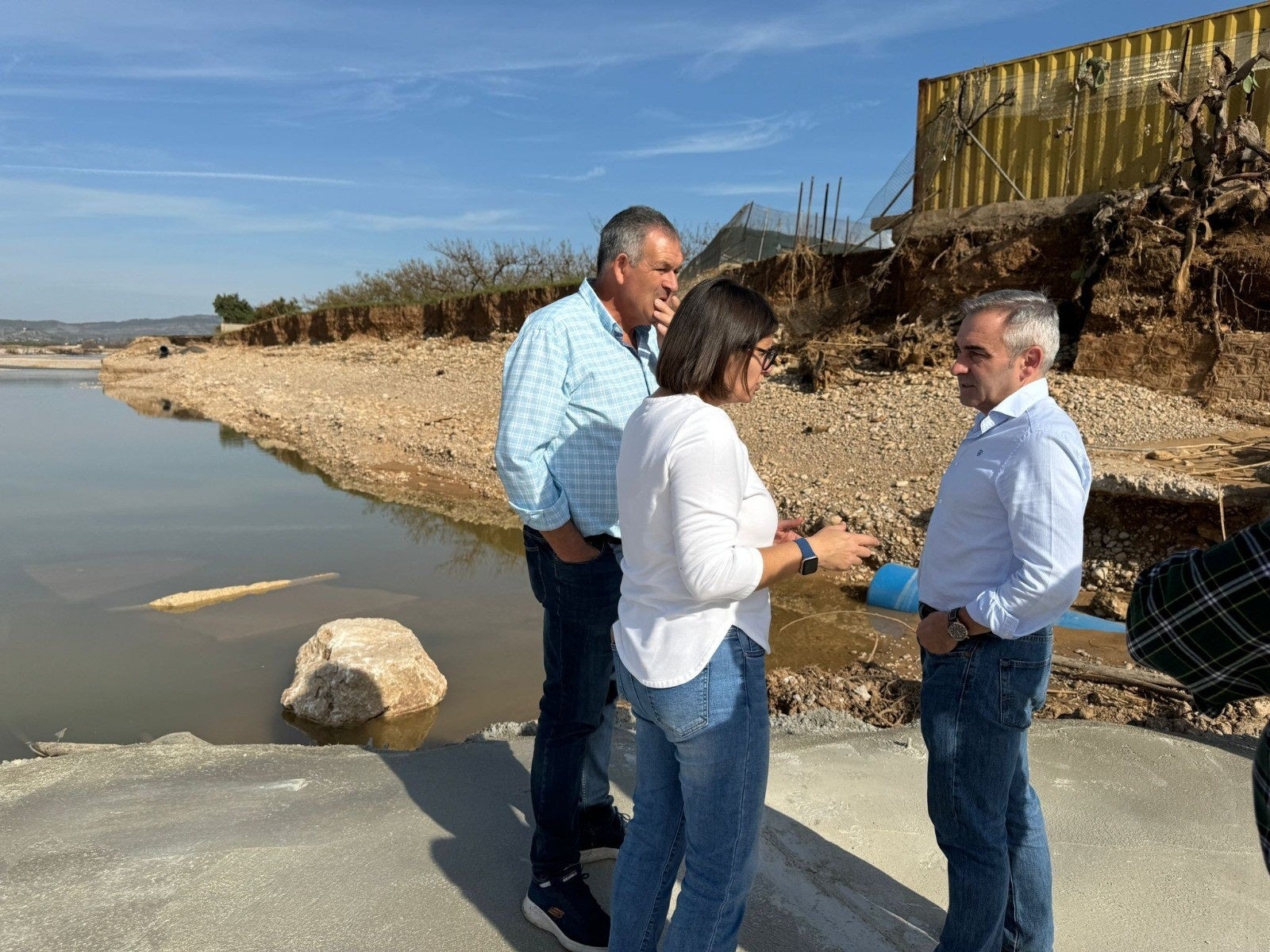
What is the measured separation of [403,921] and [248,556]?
7260 mm

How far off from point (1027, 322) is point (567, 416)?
3.93 ft

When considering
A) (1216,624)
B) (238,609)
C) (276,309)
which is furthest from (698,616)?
(276,309)

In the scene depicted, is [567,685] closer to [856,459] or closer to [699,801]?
[699,801]

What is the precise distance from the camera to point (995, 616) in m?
1.99

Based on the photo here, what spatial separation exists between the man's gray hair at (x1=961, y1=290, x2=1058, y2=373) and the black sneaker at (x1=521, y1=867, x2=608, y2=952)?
5.97 ft

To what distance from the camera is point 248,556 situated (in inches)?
351

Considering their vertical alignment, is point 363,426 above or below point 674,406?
below

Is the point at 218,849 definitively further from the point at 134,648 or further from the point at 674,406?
the point at 134,648

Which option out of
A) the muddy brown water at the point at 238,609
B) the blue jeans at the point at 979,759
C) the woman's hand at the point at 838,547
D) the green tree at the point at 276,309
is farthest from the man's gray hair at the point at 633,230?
the green tree at the point at 276,309

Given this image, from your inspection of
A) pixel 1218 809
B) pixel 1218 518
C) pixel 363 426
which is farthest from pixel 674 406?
pixel 363 426

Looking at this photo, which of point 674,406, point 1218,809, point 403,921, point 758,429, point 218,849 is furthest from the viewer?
point 758,429

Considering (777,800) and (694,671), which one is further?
(777,800)

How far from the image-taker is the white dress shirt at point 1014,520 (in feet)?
6.47

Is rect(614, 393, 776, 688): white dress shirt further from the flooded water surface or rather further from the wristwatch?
the flooded water surface
